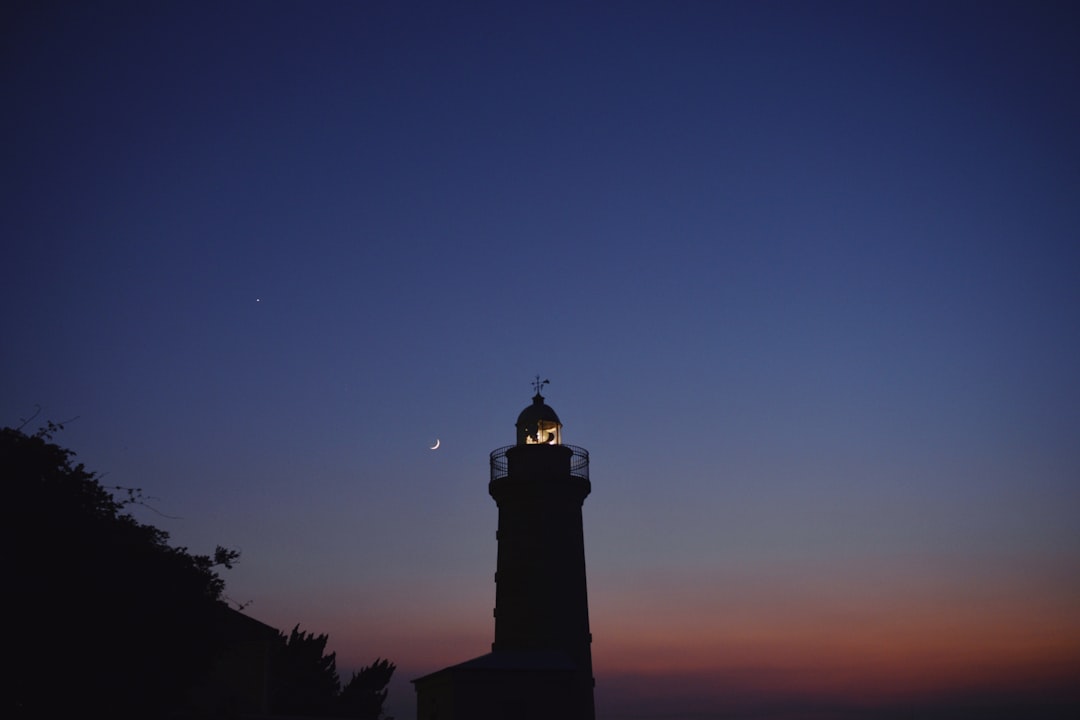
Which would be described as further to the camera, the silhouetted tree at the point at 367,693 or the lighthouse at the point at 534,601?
the silhouetted tree at the point at 367,693

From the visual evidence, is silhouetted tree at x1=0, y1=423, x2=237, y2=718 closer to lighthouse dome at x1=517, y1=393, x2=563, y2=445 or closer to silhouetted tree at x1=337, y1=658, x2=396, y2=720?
lighthouse dome at x1=517, y1=393, x2=563, y2=445

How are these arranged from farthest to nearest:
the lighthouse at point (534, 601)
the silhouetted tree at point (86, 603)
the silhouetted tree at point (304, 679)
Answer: the silhouetted tree at point (304, 679) < the lighthouse at point (534, 601) < the silhouetted tree at point (86, 603)

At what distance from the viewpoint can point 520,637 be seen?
30.5m

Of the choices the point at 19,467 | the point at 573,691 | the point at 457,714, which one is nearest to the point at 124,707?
the point at 19,467

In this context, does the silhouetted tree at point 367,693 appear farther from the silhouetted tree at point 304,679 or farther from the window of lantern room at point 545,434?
the window of lantern room at point 545,434

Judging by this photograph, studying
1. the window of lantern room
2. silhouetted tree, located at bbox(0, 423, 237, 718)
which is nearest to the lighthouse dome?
the window of lantern room

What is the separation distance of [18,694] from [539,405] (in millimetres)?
19701

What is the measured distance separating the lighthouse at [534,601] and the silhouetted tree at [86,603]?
899 cm

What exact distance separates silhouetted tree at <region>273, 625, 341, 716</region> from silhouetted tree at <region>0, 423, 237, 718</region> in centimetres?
2575

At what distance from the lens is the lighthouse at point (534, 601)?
89.7ft

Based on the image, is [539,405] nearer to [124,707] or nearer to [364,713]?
[124,707]

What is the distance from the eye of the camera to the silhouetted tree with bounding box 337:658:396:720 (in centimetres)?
5369

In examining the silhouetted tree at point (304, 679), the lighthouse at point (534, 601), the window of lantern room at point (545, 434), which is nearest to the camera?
the lighthouse at point (534, 601)

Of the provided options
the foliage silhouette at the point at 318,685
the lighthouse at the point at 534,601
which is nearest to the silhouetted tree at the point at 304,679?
the foliage silhouette at the point at 318,685
